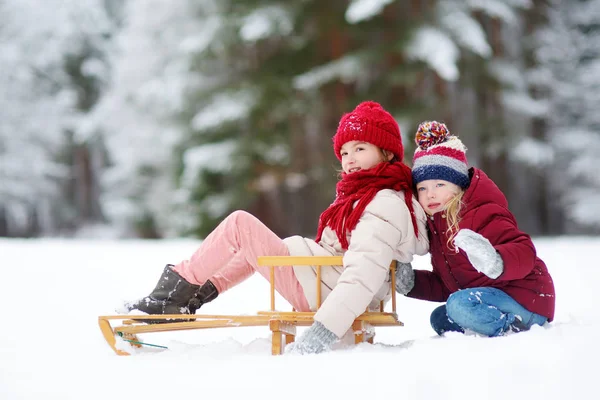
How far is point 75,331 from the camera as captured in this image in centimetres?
338

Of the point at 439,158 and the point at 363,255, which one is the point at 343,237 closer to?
the point at 363,255

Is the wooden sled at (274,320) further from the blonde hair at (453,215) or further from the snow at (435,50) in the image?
the snow at (435,50)

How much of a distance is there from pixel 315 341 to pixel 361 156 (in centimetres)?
81

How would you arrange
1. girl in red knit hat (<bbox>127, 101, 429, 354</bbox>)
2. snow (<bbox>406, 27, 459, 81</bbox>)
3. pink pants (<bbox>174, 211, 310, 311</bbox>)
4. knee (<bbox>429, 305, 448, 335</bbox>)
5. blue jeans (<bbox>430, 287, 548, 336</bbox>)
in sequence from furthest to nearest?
1. snow (<bbox>406, 27, 459, 81</bbox>)
2. knee (<bbox>429, 305, 448, 335</bbox>)
3. pink pants (<bbox>174, 211, 310, 311</bbox>)
4. girl in red knit hat (<bbox>127, 101, 429, 354</bbox>)
5. blue jeans (<bbox>430, 287, 548, 336</bbox>)

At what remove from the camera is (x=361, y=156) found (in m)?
2.67

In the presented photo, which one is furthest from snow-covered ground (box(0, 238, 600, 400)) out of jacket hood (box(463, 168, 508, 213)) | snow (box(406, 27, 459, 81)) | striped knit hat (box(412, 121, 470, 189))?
snow (box(406, 27, 459, 81))

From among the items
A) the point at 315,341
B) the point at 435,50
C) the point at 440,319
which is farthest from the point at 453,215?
the point at 435,50

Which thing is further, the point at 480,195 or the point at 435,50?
the point at 435,50

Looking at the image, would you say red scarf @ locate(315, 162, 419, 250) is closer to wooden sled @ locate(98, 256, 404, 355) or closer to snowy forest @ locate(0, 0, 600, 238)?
wooden sled @ locate(98, 256, 404, 355)

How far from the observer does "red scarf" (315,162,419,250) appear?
8.23ft

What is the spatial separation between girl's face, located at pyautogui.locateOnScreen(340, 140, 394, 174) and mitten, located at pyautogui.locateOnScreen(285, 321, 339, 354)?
2.30 ft

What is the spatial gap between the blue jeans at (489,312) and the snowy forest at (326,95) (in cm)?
629

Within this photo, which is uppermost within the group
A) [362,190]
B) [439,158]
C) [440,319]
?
[439,158]

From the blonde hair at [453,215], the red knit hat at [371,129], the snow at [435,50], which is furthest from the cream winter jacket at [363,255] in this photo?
the snow at [435,50]
